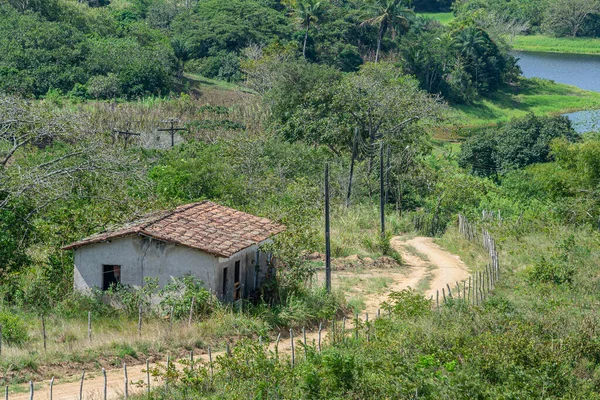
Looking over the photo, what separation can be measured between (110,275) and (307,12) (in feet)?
174

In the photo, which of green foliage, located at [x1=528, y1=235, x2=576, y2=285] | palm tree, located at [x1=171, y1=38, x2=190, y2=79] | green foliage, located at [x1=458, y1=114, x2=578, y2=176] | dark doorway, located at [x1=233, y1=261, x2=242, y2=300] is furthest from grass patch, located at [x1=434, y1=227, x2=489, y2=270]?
palm tree, located at [x1=171, y1=38, x2=190, y2=79]

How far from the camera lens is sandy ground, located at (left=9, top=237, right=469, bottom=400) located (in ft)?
48.0

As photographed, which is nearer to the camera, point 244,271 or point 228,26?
point 244,271

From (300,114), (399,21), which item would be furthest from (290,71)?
(399,21)

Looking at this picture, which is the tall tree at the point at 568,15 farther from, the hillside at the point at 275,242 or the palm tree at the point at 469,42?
the hillside at the point at 275,242

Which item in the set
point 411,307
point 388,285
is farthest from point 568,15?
point 411,307

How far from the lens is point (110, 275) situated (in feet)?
64.9

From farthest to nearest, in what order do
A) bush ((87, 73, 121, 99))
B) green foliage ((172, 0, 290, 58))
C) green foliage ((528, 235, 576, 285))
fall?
green foliage ((172, 0, 290, 58)) < bush ((87, 73, 121, 99)) < green foliage ((528, 235, 576, 285))

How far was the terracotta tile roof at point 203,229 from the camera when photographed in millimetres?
19156

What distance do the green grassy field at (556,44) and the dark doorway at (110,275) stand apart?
82972mm

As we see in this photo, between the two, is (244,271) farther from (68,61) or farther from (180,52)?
(180,52)

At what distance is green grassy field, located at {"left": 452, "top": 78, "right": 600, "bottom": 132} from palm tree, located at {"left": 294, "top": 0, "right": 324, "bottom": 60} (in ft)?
46.0

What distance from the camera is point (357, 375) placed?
47.1ft

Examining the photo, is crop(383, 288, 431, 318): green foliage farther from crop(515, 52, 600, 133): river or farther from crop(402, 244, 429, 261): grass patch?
crop(515, 52, 600, 133): river
